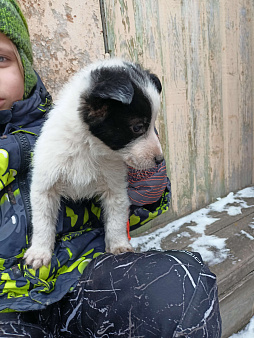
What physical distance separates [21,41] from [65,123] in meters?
0.46

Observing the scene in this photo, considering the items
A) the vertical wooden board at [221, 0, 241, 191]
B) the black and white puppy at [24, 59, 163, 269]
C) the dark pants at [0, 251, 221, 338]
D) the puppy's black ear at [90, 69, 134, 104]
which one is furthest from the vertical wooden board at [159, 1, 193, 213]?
the dark pants at [0, 251, 221, 338]

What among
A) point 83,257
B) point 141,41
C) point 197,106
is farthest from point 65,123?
point 197,106

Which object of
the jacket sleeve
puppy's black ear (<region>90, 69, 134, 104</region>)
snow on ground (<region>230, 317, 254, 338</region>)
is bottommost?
snow on ground (<region>230, 317, 254, 338</region>)

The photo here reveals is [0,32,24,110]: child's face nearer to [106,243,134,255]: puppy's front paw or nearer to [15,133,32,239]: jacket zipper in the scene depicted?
[15,133,32,239]: jacket zipper

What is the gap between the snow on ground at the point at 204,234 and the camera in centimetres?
229

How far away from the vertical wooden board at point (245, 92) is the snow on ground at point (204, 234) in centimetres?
44

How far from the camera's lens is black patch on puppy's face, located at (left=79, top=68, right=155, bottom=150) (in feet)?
4.39

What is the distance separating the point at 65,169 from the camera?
4.83 feet

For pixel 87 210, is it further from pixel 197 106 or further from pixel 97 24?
pixel 197 106

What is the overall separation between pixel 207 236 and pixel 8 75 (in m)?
1.92

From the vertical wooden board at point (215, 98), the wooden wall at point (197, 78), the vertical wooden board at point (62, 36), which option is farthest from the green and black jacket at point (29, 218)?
the vertical wooden board at point (215, 98)

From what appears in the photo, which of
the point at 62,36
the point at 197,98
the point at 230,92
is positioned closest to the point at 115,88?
the point at 62,36

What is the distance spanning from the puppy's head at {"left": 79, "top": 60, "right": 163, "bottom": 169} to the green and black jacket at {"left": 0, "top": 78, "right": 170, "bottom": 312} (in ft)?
0.81

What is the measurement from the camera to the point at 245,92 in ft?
11.7
